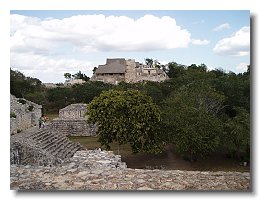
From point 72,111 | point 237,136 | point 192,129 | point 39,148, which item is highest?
point 72,111

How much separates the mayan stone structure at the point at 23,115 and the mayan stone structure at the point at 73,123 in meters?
3.56

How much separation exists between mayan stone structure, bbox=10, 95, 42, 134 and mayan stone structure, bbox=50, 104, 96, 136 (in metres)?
3.56

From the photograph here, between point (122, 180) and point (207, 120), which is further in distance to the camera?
point (207, 120)

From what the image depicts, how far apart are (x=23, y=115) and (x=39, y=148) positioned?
2.03 m

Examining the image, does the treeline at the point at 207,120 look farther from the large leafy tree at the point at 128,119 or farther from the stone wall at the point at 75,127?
the stone wall at the point at 75,127

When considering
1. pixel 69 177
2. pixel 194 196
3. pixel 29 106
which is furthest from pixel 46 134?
pixel 194 196

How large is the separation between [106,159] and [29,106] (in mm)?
7123

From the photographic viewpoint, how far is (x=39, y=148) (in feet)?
30.9

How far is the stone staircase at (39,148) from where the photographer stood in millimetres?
8158

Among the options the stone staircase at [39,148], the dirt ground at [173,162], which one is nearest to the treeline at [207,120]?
the dirt ground at [173,162]

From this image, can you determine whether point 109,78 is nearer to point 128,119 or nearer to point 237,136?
point 128,119

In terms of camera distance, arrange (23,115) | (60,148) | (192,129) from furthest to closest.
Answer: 1. (60,148)
2. (23,115)
3. (192,129)

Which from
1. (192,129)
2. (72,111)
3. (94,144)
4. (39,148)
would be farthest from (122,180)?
(72,111)

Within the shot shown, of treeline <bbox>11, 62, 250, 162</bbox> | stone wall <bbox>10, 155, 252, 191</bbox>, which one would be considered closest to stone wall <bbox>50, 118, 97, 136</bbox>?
treeline <bbox>11, 62, 250, 162</bbox>
